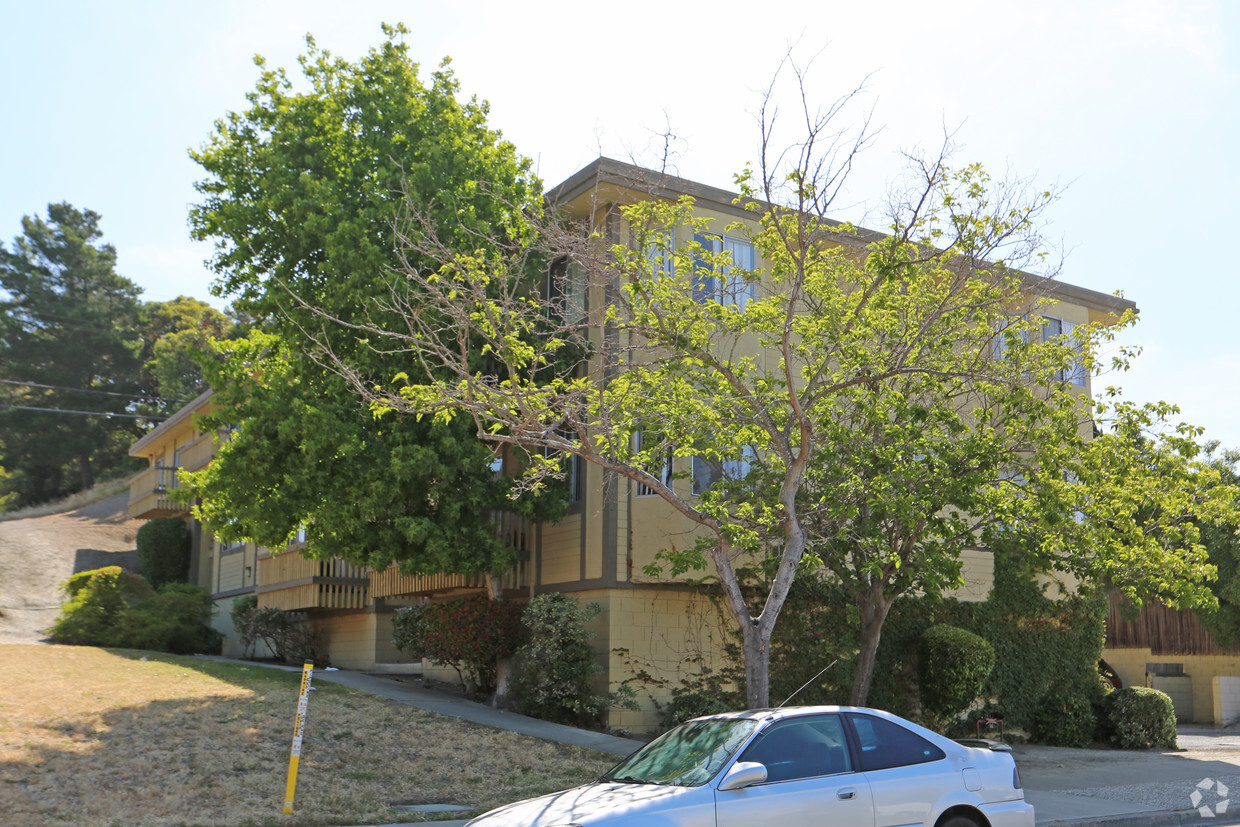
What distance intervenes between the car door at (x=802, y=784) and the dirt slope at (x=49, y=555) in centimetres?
2264

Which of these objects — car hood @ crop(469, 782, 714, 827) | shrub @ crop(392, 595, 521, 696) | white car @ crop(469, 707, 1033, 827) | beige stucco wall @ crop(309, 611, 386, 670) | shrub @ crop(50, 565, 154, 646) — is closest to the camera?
car hood @ crop(469, 782, 714, 827)

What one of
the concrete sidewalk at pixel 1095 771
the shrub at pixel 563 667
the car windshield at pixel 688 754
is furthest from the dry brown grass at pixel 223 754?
the car windshield at pixel 688 754

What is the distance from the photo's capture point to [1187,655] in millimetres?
25172

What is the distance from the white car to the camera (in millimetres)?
6395

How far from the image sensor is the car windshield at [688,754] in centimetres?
682

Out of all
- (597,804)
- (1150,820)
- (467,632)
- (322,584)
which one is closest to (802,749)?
(597,804)

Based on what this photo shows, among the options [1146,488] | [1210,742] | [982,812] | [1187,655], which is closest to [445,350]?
[982,812]

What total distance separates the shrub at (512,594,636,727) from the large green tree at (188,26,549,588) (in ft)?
3.81

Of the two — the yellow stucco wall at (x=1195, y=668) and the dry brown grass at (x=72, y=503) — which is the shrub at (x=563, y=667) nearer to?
the yellow stucco wall at (x=1195, y=668)

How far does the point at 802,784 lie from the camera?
671cm

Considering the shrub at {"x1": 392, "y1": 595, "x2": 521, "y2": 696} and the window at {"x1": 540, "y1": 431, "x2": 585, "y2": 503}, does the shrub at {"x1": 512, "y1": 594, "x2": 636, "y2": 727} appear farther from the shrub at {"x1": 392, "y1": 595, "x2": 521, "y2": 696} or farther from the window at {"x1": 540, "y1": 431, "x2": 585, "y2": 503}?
the window at {"x1": 540, "y1": 431, "x2": 585, "y2": 503}

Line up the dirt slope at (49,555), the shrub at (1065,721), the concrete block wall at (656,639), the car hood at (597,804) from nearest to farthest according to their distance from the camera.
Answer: the car hood at (597,804) < the concrete block wall at (656,639) < the shrub at (1065,721) < the dirt slope at (49,555)

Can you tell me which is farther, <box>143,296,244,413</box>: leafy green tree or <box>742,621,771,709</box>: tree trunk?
<box>143,296,244,413</box>: leafy green tree

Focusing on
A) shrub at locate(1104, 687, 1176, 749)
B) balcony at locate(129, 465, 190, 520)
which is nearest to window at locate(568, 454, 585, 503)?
shrub at locate(1104, 687, 1176, 749)
